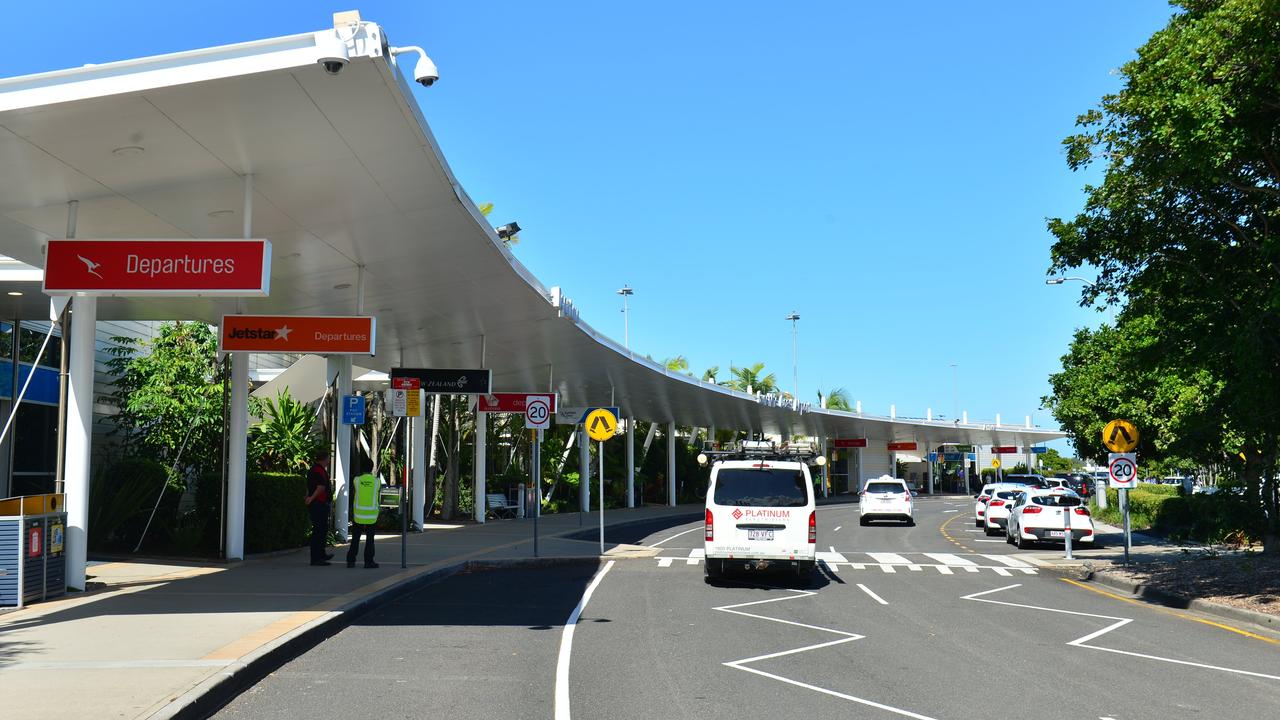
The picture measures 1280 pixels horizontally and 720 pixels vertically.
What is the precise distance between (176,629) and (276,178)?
5491 mm

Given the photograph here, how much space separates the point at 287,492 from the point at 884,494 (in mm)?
22339

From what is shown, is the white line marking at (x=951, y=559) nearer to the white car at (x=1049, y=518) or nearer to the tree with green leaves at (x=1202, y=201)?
the white car at (x=1049, y=518)

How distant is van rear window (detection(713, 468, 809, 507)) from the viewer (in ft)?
53.0

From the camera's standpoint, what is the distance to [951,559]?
21.9 m

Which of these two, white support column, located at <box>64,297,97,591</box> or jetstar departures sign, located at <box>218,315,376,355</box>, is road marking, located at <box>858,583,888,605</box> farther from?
white support column, located at <box>64,297,97,591</box>

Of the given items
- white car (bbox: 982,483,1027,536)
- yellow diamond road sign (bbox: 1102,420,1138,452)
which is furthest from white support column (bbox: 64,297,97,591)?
white car (bbox: 982,483,1027,536)

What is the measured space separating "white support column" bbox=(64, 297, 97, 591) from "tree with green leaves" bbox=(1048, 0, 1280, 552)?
44.7 ft

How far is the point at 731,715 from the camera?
7480 mm

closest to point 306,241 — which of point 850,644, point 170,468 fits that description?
point 170,468

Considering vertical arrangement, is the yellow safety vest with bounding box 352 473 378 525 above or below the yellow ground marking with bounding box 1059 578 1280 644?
above

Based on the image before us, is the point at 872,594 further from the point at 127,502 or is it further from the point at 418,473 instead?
the point at 418,473

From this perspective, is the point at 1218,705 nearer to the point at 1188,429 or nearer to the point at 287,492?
the point at 1188,429

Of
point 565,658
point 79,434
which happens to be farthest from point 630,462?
point 565,658

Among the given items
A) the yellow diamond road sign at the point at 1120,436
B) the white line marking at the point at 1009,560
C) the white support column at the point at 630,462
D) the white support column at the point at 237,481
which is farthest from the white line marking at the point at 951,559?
the white support column at the point at 630,462
